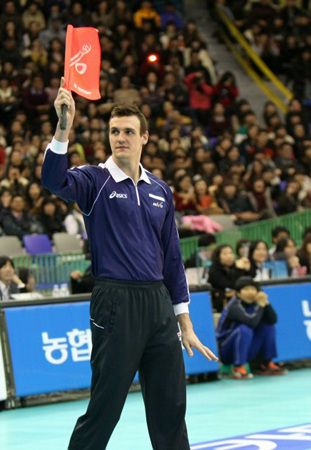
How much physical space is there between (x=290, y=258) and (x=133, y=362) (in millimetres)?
9732

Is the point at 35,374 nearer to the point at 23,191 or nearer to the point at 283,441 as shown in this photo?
the point at 283,441

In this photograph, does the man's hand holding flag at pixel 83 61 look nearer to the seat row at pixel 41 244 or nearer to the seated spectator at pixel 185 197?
the seat row at pixel 41 244

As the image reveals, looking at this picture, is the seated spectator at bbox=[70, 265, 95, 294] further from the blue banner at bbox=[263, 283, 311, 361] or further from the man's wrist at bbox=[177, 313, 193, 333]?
the man's wrist at bbox=[177, 313, 193, 333]

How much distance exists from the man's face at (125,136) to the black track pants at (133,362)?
0.76m

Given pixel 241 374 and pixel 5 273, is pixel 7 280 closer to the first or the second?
pixel 5 273

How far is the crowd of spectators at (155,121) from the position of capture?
1880cm

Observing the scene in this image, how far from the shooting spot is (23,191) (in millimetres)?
18016

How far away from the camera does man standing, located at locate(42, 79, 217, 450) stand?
6.34m

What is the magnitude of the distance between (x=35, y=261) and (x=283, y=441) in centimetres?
687

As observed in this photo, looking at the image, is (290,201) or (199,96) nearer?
(290,201)

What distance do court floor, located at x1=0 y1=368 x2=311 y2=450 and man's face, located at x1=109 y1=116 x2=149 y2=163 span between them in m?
3.10

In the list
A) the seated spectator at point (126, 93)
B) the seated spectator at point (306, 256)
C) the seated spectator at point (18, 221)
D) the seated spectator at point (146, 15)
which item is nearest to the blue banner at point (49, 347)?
the seated spectator at point (306, 256)

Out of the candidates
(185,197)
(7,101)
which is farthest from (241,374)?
(7,101)

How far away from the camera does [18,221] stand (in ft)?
56.9
